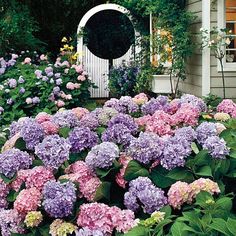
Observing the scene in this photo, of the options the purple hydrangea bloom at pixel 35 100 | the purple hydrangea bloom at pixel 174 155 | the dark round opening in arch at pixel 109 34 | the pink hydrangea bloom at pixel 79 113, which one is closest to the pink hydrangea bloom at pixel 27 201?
the purple hydrangea bloom at pixel 174 155

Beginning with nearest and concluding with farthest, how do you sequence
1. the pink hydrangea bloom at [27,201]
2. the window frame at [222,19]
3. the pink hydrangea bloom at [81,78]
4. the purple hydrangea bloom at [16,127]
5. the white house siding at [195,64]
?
the pink hydrangea bloom at [27,201] → the purple hydrangea bloom at [16,127] → the window frame at [222,19] → the pink hydrangea bloom at [81,78] → the white house siding at [195,64]

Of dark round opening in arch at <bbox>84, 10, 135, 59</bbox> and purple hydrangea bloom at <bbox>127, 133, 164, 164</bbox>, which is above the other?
dark round opening in arch at <bbox>84, 10, 135, 59</bbox>

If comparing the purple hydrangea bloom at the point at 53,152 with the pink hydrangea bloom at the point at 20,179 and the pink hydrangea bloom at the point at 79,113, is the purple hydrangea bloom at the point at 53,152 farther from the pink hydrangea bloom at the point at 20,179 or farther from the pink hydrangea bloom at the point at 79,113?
the pink hydrangea bloom at the point at 79,113

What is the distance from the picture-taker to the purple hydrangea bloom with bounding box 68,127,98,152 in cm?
251

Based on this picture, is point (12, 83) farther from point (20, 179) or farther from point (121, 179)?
point (121, 179)

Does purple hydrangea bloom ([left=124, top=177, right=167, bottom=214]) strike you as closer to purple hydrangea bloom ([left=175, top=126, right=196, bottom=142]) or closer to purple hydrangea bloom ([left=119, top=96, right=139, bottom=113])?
purple hydrangea bloom ([left=175, top=126, right=196, bottom=142])

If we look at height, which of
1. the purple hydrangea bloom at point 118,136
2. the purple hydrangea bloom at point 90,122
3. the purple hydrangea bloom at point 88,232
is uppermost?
the purple hydrangea bloom at point 90,122

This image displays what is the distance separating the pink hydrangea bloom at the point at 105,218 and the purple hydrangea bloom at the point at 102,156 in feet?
0.63

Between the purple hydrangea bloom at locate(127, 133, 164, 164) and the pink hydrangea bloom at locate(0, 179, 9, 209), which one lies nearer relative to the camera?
the purple hydrangea bloom at locate(127, 133, 164, 164)

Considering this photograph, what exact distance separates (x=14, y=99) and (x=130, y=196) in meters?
5.92

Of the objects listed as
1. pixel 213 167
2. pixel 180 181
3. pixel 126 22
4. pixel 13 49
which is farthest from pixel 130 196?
pixel 126 22

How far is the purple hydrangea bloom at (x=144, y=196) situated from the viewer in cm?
218

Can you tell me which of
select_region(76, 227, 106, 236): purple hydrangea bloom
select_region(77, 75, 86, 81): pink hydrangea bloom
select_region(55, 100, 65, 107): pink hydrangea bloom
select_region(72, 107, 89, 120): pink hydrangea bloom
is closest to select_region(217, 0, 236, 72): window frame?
select_region(77, 75, 86, 81): pink hydrangea bloom

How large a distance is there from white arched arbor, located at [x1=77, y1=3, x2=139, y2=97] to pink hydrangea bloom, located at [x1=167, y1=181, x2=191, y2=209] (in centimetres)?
1101
